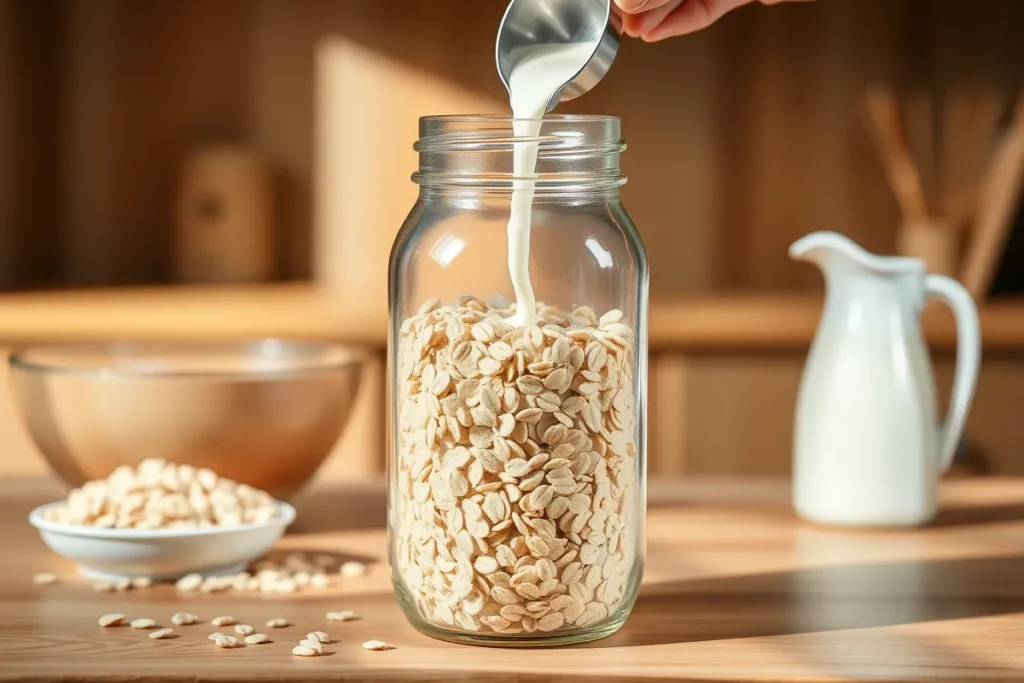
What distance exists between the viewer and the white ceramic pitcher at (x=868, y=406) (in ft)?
3.54

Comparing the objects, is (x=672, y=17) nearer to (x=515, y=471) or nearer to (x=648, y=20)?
(x=648, y=20)

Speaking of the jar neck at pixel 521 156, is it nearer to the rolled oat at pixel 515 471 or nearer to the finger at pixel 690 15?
the rolled oat at pixel 515 471

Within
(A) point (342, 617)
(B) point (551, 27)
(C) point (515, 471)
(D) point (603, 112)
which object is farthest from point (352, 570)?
(D) point (603, 112)

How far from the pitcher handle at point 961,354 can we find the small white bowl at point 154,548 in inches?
22.7

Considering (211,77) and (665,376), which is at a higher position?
(211,77)

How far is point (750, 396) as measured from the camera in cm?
209

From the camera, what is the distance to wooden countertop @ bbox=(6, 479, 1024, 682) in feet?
2.31

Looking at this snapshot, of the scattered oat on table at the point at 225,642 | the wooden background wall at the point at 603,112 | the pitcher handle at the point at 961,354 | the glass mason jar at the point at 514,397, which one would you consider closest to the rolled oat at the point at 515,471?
the glass mason jar at the point at 514,397

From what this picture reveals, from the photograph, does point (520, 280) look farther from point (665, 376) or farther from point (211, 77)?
point (211, 77)

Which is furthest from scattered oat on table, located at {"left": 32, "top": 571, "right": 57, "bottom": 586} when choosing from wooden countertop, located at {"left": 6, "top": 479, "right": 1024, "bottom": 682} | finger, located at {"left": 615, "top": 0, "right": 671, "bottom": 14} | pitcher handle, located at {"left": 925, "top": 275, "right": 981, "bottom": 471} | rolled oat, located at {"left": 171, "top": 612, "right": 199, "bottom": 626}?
pitcher handle, located at {"left": 925, "top": 275, "right": 981, "bottom": 471}

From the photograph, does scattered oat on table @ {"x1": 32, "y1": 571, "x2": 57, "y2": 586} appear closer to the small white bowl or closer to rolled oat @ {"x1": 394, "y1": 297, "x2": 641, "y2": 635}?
the small white bowl

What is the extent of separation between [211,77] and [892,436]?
69.7 inches

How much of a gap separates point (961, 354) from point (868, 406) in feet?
0.45

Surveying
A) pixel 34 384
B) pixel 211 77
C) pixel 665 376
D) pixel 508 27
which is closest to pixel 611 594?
pixel 508 27
